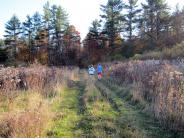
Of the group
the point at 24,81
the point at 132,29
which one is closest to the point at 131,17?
the point at 132,29

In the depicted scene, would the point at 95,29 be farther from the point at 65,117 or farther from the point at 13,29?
the point at 65,117

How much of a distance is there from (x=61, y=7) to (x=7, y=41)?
13386 mm

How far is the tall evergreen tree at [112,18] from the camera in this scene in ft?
190

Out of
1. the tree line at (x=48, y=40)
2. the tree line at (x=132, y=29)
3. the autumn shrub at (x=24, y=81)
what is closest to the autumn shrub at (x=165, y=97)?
the autumn shrub at (x=24, y=81)

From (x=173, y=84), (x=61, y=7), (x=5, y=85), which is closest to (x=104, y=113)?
(x=173, y=84)

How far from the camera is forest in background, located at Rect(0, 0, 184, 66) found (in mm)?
53125

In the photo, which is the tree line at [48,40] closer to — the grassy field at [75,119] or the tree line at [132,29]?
the tree line at [132,29]

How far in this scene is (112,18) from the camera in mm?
58656

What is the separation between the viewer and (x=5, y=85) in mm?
12578

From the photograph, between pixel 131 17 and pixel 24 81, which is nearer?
pixel 24 81

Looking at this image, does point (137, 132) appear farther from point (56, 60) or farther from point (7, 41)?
point (7, 41)

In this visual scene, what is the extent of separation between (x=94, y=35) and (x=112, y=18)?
17.4ft

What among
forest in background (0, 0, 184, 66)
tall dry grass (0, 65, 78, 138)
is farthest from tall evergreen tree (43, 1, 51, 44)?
tall dry grass (0, 65, 78, 138)

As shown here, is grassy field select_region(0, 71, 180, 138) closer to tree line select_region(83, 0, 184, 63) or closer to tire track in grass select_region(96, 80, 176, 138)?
tire track in grass select_region(96, 80, 176, 138)
